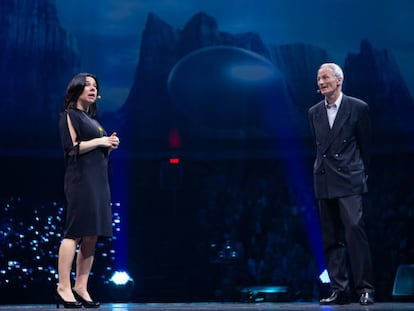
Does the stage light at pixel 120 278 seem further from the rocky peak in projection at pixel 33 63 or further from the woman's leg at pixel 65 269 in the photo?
the woman's leg at pixel 65 269

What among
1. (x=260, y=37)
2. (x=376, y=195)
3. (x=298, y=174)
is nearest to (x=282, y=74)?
(x=260, y=37)

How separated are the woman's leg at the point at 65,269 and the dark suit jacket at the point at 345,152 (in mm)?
1118

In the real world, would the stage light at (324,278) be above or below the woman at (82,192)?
below

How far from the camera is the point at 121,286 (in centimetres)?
607

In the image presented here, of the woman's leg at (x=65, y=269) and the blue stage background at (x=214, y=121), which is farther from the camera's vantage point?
the blue stage background at (x=214, y=121)

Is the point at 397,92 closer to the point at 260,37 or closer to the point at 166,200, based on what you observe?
the point at 260,37

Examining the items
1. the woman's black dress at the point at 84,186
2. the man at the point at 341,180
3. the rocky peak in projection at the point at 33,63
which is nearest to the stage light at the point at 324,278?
the rocky peak in projection at the point at 33,63

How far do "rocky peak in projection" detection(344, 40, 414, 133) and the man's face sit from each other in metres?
3.16

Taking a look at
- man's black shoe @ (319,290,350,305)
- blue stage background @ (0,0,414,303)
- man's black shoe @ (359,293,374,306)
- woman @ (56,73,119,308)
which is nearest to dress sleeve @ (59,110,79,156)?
woman @ (56,73,119,308)

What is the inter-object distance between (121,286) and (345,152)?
10.9 feet

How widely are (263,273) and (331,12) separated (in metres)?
2.32

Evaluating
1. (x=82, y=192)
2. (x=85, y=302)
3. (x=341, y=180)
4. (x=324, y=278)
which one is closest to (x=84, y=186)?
(x=82, y=192)

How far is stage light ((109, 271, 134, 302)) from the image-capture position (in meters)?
6.02

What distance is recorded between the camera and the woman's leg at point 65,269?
3.04 m
